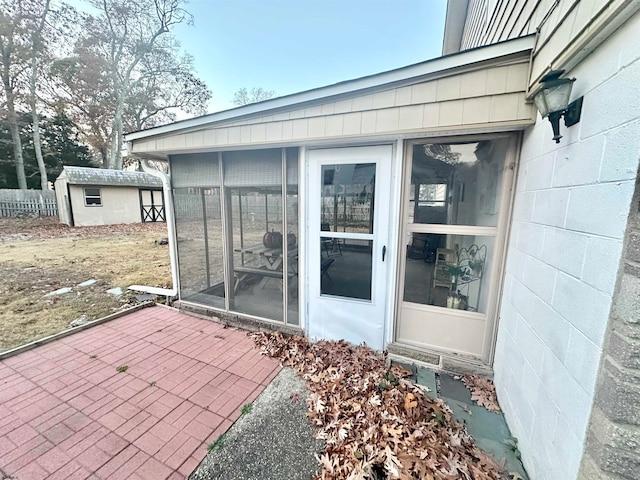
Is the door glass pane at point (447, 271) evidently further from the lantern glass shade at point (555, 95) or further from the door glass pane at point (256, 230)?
the door glass pane at point (256, 230)

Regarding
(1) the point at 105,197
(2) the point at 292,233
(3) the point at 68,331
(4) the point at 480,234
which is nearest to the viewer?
(4) the point at 480,234

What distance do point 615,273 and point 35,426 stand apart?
3.76 meters

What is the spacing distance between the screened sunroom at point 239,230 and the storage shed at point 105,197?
13.1 m

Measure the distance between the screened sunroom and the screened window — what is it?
1328cm

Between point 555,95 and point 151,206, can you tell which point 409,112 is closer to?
point 555,95

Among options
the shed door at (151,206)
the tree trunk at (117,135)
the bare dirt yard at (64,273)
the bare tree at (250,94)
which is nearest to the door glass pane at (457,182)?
the bare dirt yard at (64,273)

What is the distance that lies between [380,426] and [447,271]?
1560mm

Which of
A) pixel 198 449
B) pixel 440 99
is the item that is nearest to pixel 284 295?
pixel 198 449

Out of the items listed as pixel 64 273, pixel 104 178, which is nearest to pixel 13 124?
pixel 104 178

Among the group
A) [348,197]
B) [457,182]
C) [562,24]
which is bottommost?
[348,197]

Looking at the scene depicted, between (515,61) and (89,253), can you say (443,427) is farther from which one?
(89,253)

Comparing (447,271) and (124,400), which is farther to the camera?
(447,271)

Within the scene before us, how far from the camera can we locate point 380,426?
1948 mm

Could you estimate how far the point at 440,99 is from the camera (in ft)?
7.22
